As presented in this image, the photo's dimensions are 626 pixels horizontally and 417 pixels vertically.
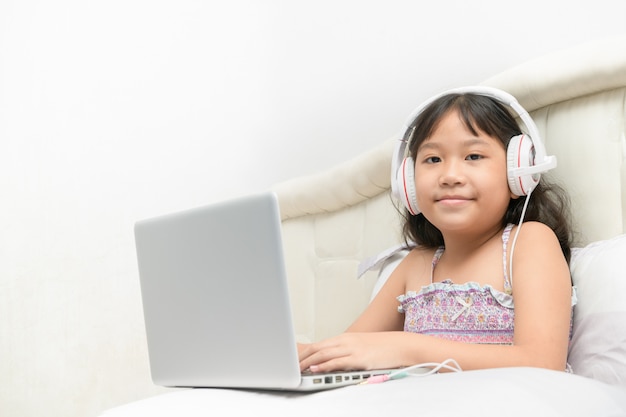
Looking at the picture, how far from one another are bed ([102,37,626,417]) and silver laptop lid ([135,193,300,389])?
0.14ft

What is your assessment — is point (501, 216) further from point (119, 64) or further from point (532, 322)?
point (119, 64)

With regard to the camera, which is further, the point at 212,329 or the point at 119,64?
the point at 119,64

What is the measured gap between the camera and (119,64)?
2.26 m

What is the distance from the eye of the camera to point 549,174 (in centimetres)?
124

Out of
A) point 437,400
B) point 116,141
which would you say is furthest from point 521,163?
point 116,141

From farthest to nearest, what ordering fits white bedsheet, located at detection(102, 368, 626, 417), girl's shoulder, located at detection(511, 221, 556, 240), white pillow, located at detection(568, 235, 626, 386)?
girl's shoulder, located at detection(511, 221, 556, 240)
white pillow, located at detection(568, 235, 626, 386)
white bedsheet, located at detection(102, 368, 626, 417)

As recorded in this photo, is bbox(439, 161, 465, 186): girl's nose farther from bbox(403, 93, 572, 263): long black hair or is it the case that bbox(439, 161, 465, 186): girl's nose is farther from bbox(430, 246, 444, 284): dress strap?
bbox(430, 246, 444, 284): dress strap

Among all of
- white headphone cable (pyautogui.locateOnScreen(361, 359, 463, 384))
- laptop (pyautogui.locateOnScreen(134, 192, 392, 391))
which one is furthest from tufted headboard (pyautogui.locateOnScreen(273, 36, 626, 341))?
laptop (pyautogui.locateOnScreen(134, 192, 392, 391))

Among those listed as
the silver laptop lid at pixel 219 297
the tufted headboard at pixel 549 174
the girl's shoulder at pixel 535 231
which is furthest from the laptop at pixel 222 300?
the tufted headboard at pixel 549 174

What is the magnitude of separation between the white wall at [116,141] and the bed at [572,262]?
0.99 ft

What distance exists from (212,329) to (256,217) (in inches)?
6.6

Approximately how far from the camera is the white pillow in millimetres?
954

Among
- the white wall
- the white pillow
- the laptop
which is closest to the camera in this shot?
the laptop

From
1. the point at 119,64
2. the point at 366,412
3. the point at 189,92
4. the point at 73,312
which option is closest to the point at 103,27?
the point at 119,64
